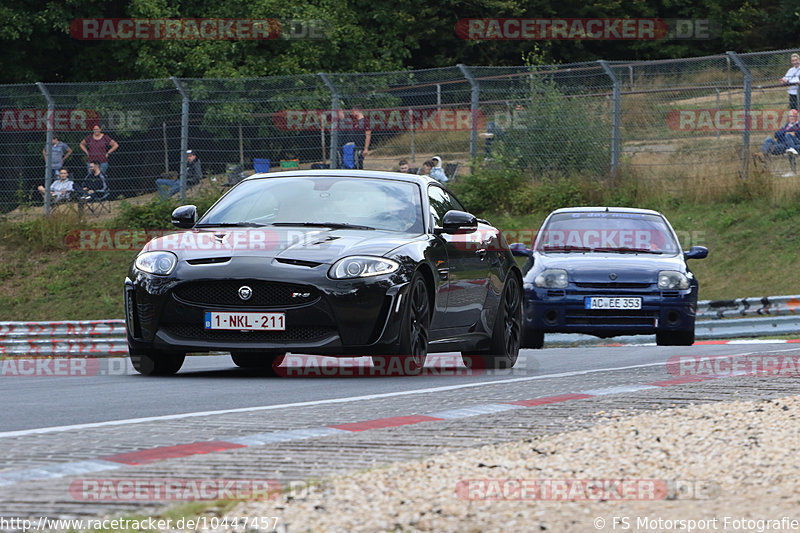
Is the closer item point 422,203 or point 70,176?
point 422,203

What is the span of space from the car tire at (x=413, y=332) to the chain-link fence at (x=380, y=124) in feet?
47.5

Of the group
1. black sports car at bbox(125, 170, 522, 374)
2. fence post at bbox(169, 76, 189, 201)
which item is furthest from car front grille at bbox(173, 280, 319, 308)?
fence post at bbox(169, 76, 189, 201)

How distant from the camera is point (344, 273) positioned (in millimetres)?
9453

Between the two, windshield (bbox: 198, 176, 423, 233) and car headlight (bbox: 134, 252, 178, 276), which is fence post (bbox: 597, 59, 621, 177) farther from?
car headlight (bbox: 134, 252, 178, 276)

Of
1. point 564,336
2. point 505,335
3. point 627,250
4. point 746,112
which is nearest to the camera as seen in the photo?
point 505,335

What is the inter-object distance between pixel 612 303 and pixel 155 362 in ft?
17.9

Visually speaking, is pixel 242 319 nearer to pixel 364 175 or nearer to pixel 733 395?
pixel 364 175

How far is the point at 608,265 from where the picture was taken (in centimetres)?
1432

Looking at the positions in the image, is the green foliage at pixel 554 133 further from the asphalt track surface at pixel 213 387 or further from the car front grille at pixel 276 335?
the car front grille at pixel 276 335

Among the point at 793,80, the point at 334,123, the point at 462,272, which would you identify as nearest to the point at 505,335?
the point at 462,272

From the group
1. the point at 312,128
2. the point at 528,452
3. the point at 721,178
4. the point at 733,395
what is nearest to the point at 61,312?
the point at 312,128

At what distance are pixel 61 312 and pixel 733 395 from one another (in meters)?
17.0

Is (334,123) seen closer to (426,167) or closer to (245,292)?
(426,167)

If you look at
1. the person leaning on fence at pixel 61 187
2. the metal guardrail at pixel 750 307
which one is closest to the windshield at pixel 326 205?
the metal guardrail at pixel 750 307
